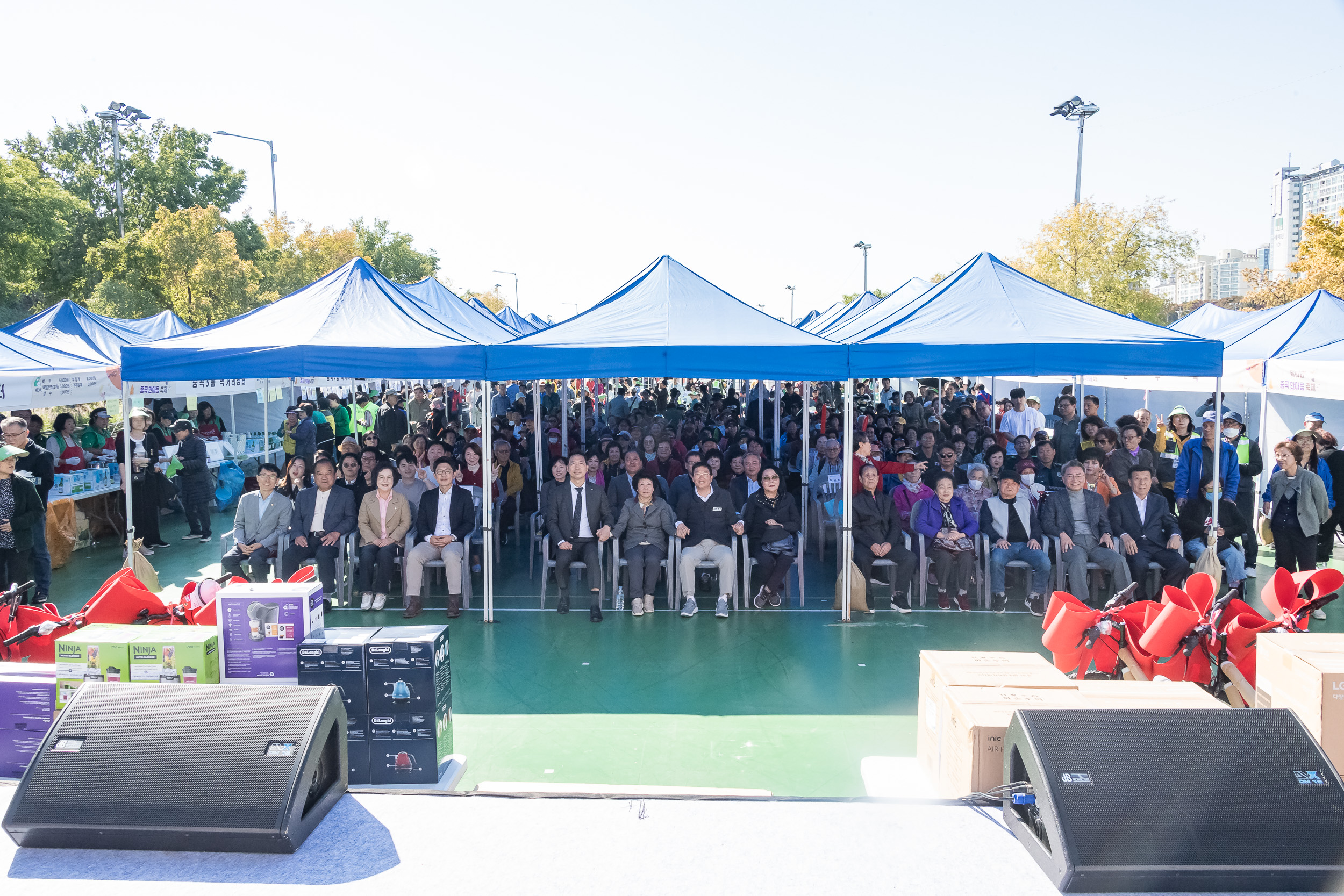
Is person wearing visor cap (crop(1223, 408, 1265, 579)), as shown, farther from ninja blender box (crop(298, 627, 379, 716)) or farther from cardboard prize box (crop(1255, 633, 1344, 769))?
ninja blender box (crop(298, 627, 379, 716))

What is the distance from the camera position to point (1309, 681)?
2.80m

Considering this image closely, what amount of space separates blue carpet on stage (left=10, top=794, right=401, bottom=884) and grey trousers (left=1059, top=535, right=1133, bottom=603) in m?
6.15

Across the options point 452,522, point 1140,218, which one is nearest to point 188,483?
point 452,522

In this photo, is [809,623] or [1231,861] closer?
[1231,861]

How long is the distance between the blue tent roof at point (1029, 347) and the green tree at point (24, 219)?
2390 cm

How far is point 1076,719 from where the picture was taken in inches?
88.7

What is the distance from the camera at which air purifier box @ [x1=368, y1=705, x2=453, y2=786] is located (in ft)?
11.5

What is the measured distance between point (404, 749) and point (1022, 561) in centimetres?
539

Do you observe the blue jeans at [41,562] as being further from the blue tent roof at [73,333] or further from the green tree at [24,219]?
the green tree at [24,219]

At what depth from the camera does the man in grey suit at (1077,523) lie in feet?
23.1

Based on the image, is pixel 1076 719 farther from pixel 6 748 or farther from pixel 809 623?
pixel 809 623

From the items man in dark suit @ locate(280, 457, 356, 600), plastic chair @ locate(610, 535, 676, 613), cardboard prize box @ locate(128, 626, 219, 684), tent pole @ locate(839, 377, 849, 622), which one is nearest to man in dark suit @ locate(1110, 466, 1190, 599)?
tent pole @ locate(839, 377, 849, 622)

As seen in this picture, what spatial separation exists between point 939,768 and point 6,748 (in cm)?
351

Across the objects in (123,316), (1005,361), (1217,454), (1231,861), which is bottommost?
(1231,861)
